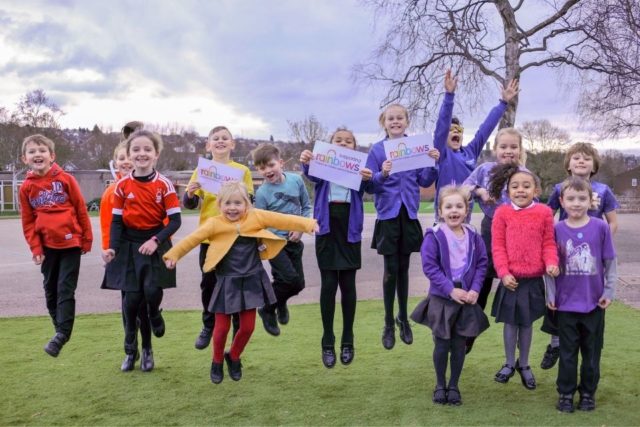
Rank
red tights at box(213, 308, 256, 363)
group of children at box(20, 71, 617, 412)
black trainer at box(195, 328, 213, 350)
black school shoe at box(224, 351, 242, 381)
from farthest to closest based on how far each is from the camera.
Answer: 1. black trainer at box(195, 328, 213, 350)
2. black school shoe at box(224, 351, 242, 381)
3. red tights at box(213, 308, 256, 363)
4. group of children at box(20, 71, 617, 412)

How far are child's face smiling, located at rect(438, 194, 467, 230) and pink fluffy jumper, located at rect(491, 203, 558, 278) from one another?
34 centimetres

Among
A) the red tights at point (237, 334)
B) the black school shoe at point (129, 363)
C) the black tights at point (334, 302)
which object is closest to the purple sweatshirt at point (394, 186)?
the black tights at point (334, 302)

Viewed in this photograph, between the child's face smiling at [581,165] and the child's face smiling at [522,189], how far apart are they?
657 mm

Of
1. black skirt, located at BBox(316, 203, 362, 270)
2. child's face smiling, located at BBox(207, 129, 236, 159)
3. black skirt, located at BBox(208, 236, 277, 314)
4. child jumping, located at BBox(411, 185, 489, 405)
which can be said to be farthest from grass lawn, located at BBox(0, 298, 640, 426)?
child's face smiling, located at BBox(207, 129, 236, 159)

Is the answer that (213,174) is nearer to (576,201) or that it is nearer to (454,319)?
(454,319)

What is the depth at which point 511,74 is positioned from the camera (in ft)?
49.9

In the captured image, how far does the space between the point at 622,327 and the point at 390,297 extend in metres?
4.07

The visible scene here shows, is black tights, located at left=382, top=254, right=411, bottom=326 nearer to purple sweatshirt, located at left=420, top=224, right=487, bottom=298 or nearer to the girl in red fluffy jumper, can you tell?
purple sweatshirt, located at left=420, top=224, right=487, bottom=298

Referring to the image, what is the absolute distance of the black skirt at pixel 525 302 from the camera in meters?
5.16

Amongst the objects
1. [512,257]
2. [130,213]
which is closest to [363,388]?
[512,257]

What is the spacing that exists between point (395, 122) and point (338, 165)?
700mm

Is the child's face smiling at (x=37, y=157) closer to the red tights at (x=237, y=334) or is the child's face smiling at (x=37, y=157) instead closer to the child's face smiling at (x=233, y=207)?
the child's face smiling at (x=233, y=207)

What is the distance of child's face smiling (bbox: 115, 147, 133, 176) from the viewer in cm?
618

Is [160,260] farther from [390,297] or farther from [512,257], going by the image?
[512,257]
